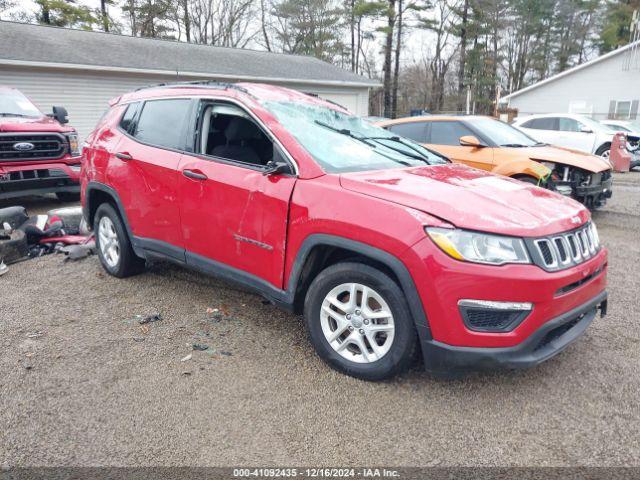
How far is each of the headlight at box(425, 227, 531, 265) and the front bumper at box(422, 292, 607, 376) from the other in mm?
430

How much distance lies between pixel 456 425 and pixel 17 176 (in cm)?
768

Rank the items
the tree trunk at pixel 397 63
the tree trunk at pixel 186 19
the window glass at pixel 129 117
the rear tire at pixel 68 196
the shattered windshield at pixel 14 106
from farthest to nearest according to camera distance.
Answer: the tree trunk at pixel 186 19, the tree trunk at pixel 397 63, the rear tire at pixel 68 196, the shattered windshield at pixel 14 106, the window glass at pixel 129 117

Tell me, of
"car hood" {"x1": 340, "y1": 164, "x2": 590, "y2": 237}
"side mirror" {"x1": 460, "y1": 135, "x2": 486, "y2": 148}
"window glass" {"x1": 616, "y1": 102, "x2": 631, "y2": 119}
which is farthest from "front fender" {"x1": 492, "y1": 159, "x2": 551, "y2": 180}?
"window glass" {"x1": 616, "y1": 102, "x2": 631, "y2": 119}

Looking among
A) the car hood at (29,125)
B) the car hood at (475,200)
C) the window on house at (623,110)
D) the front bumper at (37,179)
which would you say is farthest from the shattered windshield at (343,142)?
the window on house at (623,110)

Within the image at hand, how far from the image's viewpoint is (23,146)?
7.78 m

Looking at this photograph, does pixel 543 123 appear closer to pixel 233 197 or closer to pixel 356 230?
pixel 233 197

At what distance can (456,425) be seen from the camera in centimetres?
269

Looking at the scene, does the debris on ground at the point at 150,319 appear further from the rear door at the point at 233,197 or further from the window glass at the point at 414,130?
the window glass at the point at 414,130

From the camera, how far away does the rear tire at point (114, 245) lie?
15.4ft

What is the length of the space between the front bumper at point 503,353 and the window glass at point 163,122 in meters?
2.62

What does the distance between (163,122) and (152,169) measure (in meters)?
0.46

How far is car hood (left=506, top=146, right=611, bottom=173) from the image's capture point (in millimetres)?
7179

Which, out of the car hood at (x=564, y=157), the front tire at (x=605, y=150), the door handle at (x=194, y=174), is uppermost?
the door handle at (x=194, y=174)

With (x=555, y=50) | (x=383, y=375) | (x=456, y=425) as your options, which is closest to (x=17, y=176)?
(x=383, y=375)
